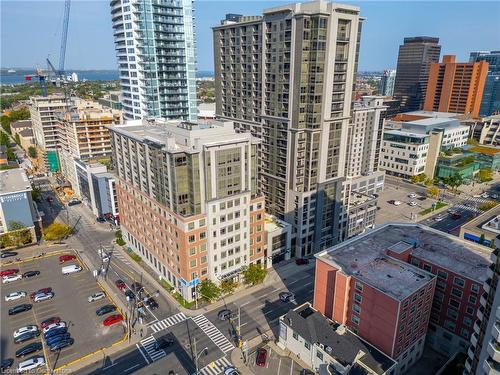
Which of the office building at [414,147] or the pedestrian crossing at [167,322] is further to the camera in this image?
the office building at [414,147]

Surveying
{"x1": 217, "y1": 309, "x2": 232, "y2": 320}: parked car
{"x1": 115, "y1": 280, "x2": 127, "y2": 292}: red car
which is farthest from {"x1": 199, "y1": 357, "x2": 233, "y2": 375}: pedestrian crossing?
{"x1": 115, "y1": 280, "x2": 127, "y2": 292}: red car

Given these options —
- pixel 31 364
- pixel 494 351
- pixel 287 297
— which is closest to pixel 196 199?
pixel 287 297

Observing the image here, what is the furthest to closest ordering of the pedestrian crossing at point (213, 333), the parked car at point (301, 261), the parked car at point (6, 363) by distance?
the parked car at point (301, 261), the pedestrian crossing at point (213, 333), the parked car at point (6, 363)

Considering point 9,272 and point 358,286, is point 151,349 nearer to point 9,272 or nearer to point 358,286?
point 358,286

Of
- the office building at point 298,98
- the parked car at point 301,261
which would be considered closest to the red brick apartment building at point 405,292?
the parked car at point 301,261

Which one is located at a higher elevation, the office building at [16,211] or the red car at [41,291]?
the office building at [16,211]

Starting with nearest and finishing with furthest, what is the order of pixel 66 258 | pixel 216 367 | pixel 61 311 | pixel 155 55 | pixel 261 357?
pixel 216 367, pixel 261 357, pixel 61 311, pixel 66 258, pixel 155 55

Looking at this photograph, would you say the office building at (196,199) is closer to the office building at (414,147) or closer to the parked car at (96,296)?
the parked car at (96,296)
